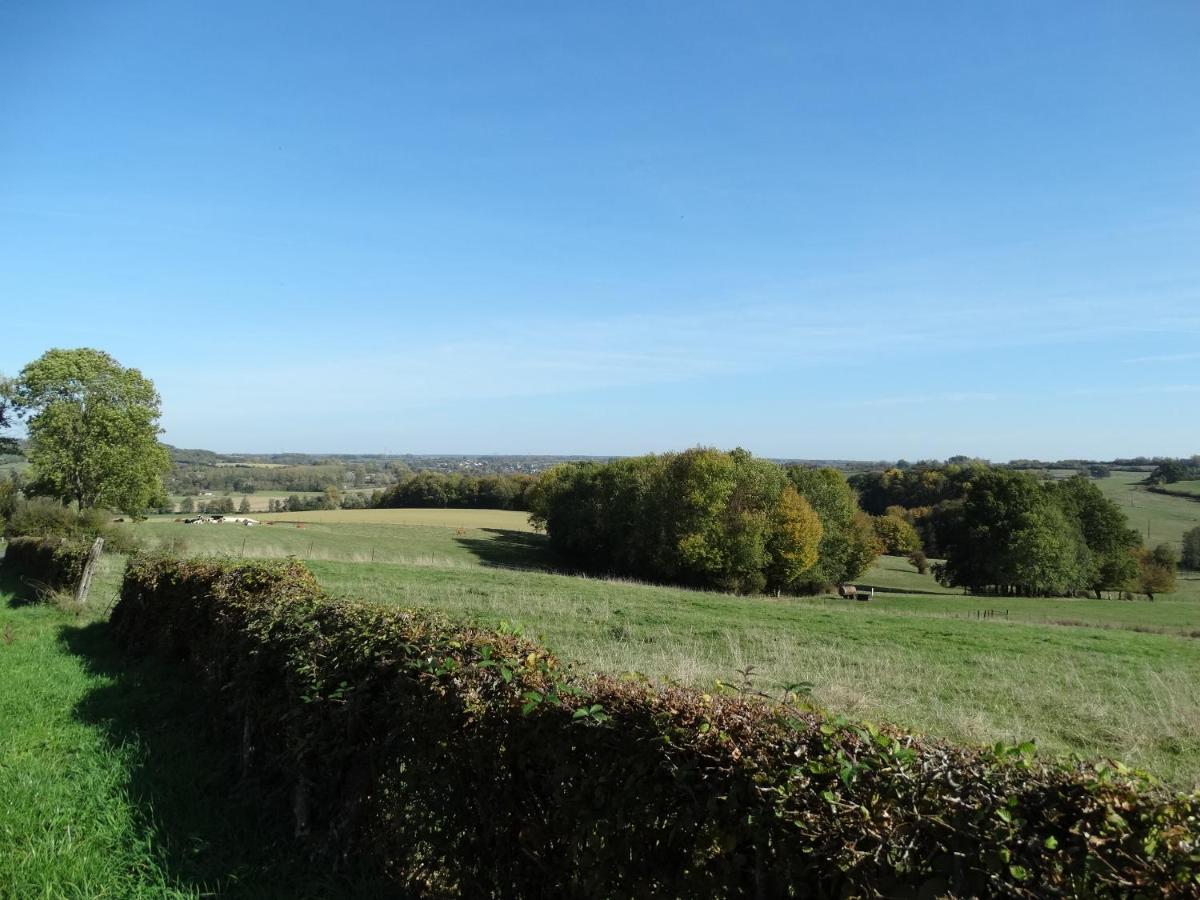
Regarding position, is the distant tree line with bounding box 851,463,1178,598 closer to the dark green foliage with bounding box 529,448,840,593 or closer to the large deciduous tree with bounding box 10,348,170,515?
the dark green foliage with bounding box 529,448,840,593

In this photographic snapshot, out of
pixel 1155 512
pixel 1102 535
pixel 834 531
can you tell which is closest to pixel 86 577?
pixel 834 531

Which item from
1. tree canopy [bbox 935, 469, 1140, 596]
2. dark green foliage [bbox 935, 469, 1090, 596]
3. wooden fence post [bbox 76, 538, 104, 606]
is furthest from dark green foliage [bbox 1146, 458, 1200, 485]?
wooden fence post [bbox 76, 538, 104, 606]

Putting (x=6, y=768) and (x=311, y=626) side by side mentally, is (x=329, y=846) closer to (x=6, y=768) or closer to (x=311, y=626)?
(x=311, y=626)

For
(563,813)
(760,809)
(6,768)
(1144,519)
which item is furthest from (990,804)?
(1144,519)

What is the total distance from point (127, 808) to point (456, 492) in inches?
3703

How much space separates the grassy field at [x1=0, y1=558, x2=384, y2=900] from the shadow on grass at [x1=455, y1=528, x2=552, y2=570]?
38723mm

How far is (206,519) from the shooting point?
175ft

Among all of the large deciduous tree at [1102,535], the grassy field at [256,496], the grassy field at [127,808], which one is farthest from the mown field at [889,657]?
the grassy field at [256,496]

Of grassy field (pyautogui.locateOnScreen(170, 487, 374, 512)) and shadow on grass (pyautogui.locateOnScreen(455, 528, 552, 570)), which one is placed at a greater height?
grassy field (pyautogui.locateOnScreen(170, 487, 374, 512))

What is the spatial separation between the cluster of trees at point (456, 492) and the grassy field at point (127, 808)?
8653cm

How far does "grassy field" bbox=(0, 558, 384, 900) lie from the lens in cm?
417

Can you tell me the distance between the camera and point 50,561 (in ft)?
57.2

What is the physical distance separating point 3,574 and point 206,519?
33.8 m

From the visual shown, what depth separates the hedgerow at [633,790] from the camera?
6.95ft
